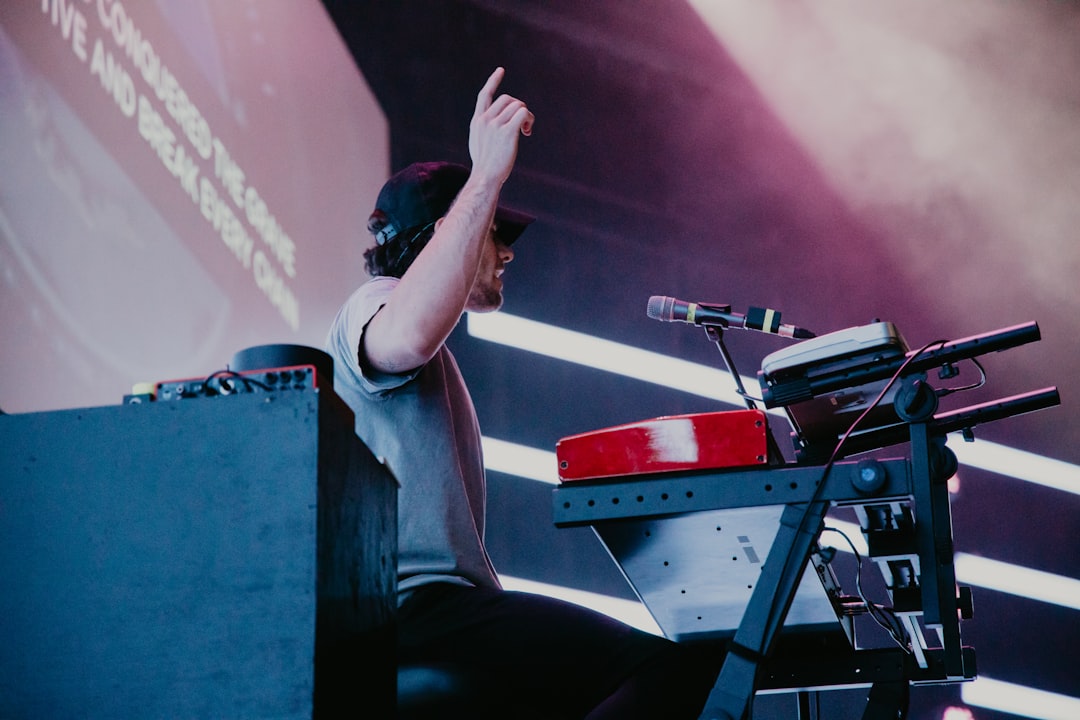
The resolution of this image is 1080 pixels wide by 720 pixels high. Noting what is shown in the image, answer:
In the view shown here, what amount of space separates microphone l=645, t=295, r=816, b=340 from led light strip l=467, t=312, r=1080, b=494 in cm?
195

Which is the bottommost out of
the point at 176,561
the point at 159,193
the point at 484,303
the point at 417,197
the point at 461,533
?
the point at 176,561

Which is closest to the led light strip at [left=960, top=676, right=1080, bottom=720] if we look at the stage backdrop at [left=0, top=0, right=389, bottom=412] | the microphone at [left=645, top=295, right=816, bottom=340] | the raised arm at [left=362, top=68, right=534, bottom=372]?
the microphone at [left=645, top=295, right=816, bottom=340]

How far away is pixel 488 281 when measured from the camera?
2098mm

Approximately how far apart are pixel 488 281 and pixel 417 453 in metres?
0.56

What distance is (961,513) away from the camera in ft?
13.3

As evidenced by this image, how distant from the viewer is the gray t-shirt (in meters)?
1.55

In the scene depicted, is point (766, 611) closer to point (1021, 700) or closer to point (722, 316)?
point (722, 316)

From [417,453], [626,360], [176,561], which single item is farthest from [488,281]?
[626,360]

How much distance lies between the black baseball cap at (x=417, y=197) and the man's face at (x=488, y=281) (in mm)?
134

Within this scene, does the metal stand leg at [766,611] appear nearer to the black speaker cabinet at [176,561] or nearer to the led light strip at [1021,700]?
the black speaker cabinet at [176,561]

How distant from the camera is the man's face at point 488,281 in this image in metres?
2.08

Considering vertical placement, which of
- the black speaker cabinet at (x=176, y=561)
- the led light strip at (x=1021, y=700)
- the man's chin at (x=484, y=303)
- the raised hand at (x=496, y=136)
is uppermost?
the man's chin at (x=484, y=303)

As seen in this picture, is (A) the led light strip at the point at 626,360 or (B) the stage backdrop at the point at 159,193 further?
(A) the led light strip at the point at 626,360

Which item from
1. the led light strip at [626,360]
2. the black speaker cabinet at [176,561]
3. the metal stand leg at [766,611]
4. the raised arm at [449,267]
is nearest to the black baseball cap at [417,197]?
the raised arm at [449,267]
